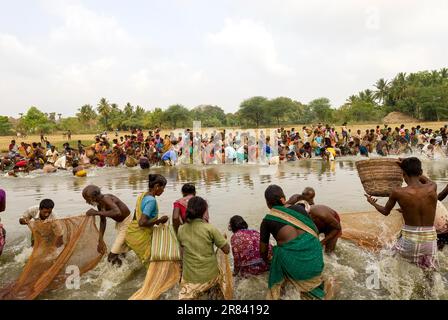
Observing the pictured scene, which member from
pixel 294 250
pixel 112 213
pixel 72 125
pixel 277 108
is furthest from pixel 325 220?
pixel 72 125

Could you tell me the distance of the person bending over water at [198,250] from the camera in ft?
12.5

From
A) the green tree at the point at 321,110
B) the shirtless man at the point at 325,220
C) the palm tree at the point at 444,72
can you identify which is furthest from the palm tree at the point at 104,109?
the shirtless man at the point at 325,220

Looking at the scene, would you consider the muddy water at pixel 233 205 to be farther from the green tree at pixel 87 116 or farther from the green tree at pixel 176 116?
the green tree at pixel 87 116

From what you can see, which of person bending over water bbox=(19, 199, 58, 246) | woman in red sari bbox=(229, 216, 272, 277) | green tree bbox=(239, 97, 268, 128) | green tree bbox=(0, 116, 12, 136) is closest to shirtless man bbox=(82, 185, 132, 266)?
person bending over water bbox=(19, 199, 58, 246)

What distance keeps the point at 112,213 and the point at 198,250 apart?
1.41 metres

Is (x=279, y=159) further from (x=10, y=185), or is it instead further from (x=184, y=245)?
(x=184, y=245)

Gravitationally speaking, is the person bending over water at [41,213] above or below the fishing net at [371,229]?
above

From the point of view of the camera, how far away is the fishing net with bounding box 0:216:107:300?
14.8ft

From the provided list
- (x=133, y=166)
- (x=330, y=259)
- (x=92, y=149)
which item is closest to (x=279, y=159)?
(x=133, y=166)

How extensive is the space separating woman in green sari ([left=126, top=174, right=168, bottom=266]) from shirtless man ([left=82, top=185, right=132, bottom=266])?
0.86ft

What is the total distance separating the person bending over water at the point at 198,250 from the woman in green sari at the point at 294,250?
1.76ft

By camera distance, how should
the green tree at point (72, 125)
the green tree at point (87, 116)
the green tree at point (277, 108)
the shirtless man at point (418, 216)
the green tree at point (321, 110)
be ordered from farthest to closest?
the green tree at point (87, 116), the green tree at point (72, 125), the green tree at point (277, 108), the green tree at point (321, 110), the shirtless man at point (418, 216)

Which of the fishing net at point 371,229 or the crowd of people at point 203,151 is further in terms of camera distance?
the crowd of people at point 203,151
